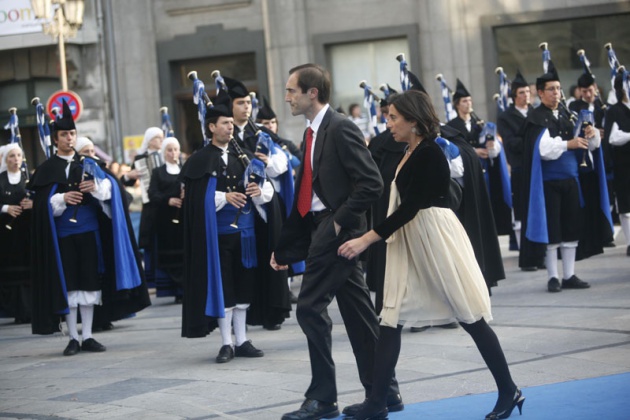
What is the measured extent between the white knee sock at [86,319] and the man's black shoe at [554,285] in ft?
14.8

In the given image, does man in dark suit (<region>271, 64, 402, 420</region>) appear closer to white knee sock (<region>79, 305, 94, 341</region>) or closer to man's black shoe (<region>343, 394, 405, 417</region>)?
man's black shoe (<region>343, 394, 405, 417</region>)

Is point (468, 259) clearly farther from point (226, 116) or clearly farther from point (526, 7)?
point (526, 7)

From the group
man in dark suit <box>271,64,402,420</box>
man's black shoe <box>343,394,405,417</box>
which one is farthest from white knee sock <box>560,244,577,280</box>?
man's black shoe <box>343,394,405,417</box>

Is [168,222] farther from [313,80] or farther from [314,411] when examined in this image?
[314,411]

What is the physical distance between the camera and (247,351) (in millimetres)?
10219

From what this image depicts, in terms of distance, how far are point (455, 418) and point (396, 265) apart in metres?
0.91

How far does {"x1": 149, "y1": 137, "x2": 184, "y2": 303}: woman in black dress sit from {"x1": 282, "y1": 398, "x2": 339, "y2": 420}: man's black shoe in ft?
26.1

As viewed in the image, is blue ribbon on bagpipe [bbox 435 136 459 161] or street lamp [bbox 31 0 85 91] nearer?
blue ribbon on bagpipe [bbox 435 136 459 161]

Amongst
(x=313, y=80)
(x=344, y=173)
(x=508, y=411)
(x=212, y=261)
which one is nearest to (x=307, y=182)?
(x=344, y=173)

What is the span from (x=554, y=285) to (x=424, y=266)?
593 centimetres

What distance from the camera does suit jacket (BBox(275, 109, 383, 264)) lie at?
742 cm

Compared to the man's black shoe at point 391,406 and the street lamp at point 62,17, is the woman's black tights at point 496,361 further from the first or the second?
the street lamp at point 62,17

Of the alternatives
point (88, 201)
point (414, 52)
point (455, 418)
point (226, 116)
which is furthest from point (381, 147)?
point (414, 52)

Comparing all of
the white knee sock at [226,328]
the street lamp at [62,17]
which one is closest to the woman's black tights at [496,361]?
the white knee sock at [226,328]
